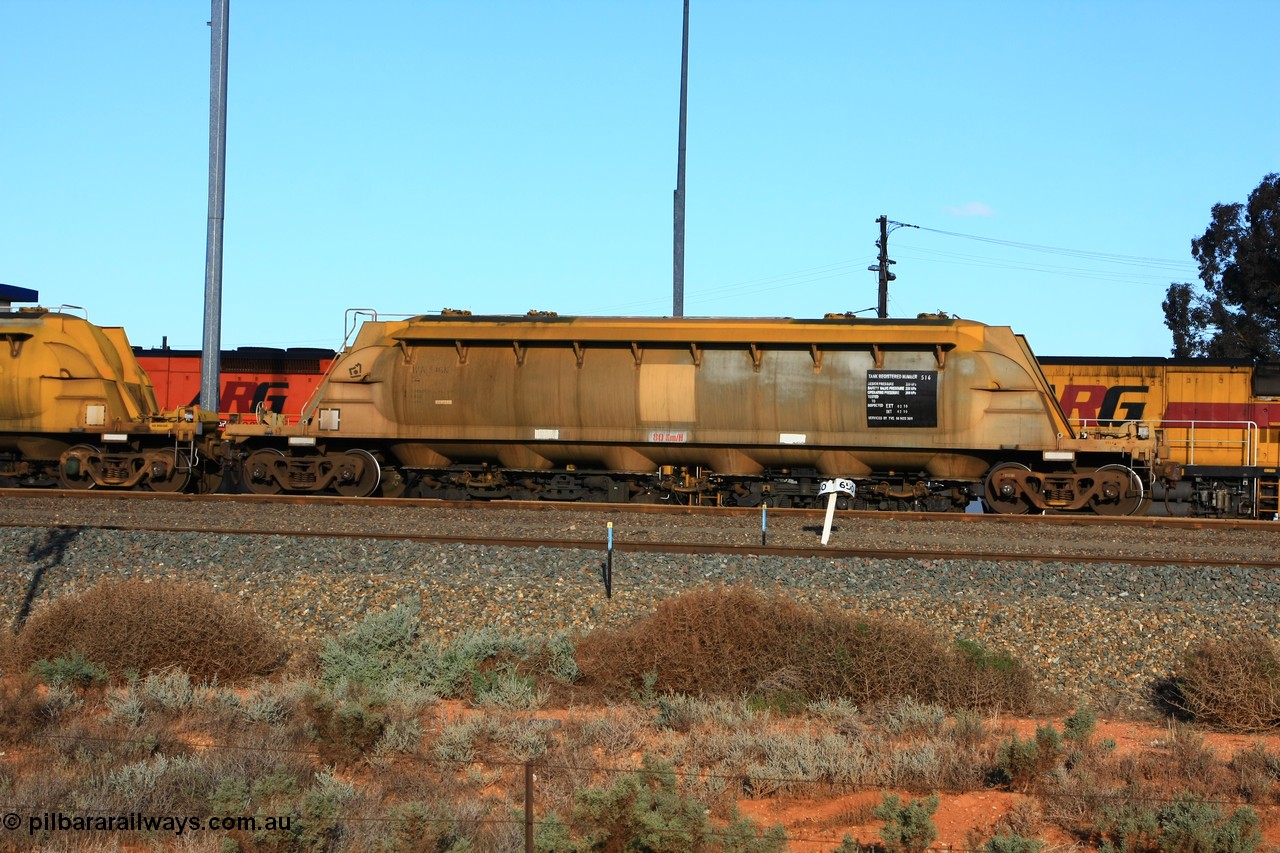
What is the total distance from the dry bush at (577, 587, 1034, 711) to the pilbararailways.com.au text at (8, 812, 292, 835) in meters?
3.90

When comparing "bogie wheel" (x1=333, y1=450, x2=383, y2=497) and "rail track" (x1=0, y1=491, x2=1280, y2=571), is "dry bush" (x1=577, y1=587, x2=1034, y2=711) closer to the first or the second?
"rail track" (x1=0, y1=491, x2=1280, y2=571)

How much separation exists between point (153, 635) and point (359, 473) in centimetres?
1041

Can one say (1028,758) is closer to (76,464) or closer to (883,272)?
(76,464)

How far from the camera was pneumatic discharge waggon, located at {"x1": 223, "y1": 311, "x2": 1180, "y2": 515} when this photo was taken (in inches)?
754

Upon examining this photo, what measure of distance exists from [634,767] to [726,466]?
12044 millimetres

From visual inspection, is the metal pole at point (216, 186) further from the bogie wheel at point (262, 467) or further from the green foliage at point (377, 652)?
the green foliage at point (377, 652)

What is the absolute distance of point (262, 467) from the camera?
20.8 metres

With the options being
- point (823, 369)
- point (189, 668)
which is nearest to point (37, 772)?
point (189, 668)

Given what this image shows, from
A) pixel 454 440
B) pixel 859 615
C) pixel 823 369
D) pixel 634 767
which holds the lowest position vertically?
pixel 634 767

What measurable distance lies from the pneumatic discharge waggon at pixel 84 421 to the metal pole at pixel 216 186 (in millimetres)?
1491

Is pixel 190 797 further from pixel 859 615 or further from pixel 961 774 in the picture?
pixel 859 615

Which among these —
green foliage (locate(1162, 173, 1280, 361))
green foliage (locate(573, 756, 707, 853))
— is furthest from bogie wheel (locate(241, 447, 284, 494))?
green foliage (locate(1162, 173, 1280, 361))

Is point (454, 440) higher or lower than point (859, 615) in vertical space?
higher

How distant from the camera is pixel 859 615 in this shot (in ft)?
35.8
